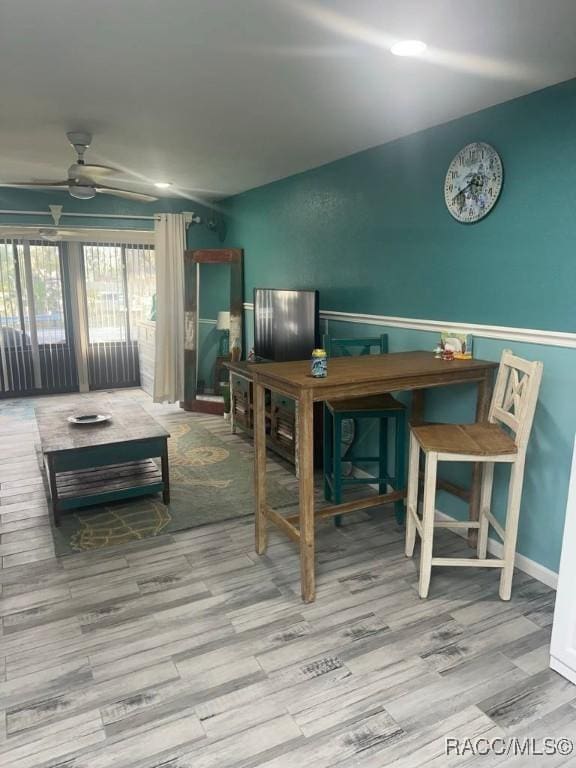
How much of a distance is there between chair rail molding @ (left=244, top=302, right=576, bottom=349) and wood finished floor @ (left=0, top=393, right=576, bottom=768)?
1.15 m

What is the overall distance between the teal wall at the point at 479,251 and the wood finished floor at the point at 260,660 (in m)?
0.68

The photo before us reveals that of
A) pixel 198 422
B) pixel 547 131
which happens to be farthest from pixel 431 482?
pixel 198 422

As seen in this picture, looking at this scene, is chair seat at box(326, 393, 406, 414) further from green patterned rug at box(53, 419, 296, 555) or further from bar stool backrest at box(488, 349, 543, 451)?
green patterned rug at box(53, 419, 296, 555)

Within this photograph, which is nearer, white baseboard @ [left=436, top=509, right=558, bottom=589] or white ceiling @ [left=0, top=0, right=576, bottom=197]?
white ceiling @ [left=0, top=0, right=576, bottom=197]

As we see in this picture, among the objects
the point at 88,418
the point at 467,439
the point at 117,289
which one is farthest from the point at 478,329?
the point at 117,289

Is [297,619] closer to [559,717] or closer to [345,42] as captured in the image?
[559,717]

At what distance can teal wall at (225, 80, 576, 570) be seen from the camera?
2293 millimetres

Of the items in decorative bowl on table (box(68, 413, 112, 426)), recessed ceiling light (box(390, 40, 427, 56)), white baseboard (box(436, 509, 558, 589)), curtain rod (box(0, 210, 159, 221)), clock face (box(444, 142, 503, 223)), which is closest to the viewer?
recessed ceiling light (box(390, 40, 427, 56))

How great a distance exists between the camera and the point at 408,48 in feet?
6.35

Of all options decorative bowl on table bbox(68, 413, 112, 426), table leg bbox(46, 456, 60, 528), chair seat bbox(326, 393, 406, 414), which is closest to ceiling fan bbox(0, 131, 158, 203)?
decorative bowl on table bbox(68, 413, 112, 426)

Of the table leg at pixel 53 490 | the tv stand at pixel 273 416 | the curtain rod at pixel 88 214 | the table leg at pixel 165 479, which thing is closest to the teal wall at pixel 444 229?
the tv stand at pixel 273 416

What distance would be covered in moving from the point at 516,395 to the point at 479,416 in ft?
1.35

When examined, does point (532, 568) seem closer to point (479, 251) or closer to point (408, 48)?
point (479, 251)

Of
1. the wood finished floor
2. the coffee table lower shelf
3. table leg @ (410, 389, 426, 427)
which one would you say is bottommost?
the wood finished floor
